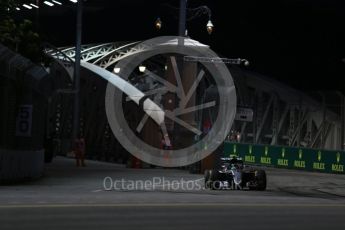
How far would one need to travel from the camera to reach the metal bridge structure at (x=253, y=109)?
45.6 metres

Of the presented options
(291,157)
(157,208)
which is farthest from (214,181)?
(291,157)

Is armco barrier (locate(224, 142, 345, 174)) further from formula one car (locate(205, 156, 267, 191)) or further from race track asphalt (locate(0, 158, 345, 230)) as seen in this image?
formula one car (locate(205, 156, 267, 191))

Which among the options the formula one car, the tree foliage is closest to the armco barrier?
the formula one car

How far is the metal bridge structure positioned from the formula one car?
19.4 meters

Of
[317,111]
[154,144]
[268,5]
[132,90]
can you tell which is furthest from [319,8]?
[154,144]

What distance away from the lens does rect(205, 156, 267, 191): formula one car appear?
807 inches

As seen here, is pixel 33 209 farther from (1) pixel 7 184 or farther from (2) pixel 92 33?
(2) pixel 92 33

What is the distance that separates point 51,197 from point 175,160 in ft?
54.3

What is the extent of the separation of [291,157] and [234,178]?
19.7 metres

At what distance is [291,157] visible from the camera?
39.5 metres

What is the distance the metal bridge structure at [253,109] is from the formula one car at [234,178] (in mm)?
19394

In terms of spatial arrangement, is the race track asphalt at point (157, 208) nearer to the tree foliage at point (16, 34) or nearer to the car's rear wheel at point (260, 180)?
the car's rear wheel at point (260, 180)

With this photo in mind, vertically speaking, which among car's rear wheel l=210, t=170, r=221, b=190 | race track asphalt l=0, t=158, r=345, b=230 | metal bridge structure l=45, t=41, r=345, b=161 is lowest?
race track asphalt l=0, t=158, r=345, b=230

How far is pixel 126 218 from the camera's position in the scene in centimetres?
1224
